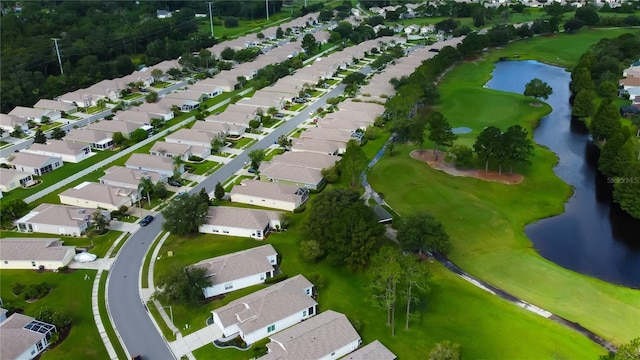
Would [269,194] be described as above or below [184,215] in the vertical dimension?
below

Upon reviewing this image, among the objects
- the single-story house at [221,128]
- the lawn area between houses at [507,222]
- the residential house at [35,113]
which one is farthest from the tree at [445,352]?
the residential house at [35,113]

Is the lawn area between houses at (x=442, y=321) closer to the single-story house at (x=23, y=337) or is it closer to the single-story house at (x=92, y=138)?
the single-story house at (x=23, y=337)

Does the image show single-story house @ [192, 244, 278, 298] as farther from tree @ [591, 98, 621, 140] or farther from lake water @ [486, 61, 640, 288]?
tree @ [591, 98, 621, 140]

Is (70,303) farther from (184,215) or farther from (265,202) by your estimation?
(265,202)

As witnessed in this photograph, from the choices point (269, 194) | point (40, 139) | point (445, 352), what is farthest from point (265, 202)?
point (40, 139)

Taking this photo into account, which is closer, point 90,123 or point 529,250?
point 529,250

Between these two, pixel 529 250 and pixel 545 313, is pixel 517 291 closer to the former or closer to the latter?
pixel 545 313

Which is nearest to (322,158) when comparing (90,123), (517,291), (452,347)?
(517,291)
